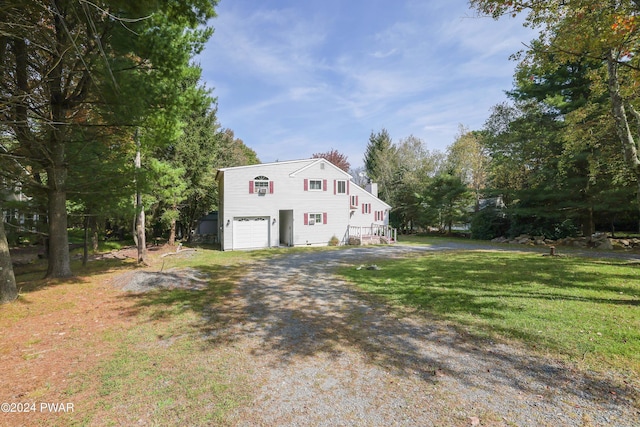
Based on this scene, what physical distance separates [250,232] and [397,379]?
1752cm

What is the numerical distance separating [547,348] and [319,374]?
3328 millimetres

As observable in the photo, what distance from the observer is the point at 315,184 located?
22016 millimetres

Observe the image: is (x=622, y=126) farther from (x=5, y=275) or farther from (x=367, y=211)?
(x=367, y=211)

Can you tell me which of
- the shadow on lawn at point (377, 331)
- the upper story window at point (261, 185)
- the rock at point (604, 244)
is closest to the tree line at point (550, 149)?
the rock at point (604, 244)

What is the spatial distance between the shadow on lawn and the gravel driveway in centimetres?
2

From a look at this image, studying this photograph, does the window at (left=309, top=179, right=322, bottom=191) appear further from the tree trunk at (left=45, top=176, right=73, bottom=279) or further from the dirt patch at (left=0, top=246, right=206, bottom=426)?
the tree trunk at (left=45, top=176, right=73, bottom=279)

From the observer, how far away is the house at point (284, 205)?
19.4 meters

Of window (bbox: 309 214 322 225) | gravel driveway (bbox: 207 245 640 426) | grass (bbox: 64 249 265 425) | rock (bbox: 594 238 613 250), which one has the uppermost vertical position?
window (bbox: 309 214 322 225)

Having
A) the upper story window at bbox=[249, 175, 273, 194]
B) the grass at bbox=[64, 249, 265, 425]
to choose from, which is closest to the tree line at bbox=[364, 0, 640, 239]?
the grass at bbox=[64, 249, 265, 425]

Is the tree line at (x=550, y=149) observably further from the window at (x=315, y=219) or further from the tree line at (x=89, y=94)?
the window at (x=315, y=219)

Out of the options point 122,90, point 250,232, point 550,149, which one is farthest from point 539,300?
point 550,149

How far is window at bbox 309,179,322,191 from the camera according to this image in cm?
2188

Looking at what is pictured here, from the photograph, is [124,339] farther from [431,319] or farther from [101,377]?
[431,319]

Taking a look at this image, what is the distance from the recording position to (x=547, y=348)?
417cm
